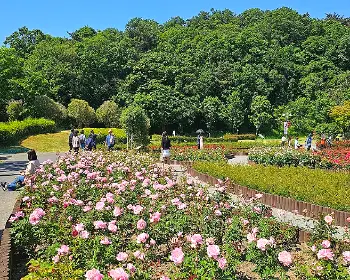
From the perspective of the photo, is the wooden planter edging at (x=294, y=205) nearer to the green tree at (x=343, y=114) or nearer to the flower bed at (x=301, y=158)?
the flower bed at (x=301, y=158)

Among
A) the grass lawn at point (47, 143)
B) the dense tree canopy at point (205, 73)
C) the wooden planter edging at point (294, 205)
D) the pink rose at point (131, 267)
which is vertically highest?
the dense tree canopy at point (205, 73)

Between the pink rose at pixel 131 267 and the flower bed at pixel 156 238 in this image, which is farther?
the flower bed at pixel 156 238

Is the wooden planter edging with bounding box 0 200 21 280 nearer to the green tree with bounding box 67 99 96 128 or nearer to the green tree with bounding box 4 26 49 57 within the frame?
the green tree with bounding box 67 99 96 128

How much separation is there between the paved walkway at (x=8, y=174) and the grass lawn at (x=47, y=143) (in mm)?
3904

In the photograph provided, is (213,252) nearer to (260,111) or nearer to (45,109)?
(45,109)

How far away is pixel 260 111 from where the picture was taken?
1793 inches

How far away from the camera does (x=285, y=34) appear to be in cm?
5775

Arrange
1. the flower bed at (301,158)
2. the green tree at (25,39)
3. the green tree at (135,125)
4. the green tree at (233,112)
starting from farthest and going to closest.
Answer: the green tree at (25,39) < the green tree at (233,112) < the green tree at (135,125) < the flower bed at (301,158)

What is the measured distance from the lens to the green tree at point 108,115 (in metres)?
39.4

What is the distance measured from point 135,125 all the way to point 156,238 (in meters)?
16.7

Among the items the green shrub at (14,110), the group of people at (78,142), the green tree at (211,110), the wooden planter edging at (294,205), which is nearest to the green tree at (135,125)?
the group of people at (78,142)

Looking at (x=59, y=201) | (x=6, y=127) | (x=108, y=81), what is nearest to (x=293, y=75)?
(x=108, y=81)

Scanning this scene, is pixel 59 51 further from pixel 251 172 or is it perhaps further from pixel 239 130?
pixel 251 172

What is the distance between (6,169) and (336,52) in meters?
48.7
